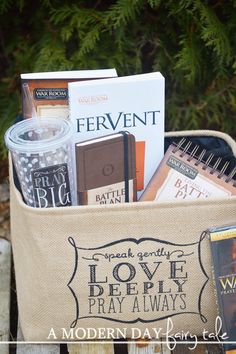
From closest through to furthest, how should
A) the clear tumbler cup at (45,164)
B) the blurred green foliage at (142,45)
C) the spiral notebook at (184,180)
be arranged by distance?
1. the clear tumbler cup at (45,164)
2. the spiral notebook at (184,180)
3. the blurred green foliage at (142,45)

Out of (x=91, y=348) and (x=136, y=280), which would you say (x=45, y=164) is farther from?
(x=91, y=348)

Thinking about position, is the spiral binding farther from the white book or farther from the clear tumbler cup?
the clear tumbler cup

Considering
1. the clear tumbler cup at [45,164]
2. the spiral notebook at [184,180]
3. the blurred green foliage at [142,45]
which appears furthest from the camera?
the blurred green foliage at [142,45]

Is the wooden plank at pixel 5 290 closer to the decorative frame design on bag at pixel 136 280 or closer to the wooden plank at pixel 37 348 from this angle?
the wooden plank at pixel 37 348

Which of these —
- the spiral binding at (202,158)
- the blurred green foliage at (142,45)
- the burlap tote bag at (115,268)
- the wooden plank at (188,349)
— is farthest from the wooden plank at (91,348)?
the blurred green foliage at (142,45)

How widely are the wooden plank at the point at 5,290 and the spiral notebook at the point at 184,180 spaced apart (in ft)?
1.41

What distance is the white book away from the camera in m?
1.39

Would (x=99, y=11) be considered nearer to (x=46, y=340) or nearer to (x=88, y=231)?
(x=88, y=231)

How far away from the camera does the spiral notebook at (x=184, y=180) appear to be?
145cm

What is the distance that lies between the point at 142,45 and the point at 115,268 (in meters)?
0.73

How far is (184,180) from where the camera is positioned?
1.46 metres

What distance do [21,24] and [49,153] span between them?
0.80 metres

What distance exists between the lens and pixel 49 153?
4.40 feet

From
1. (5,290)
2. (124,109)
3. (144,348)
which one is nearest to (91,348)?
(144,348)
